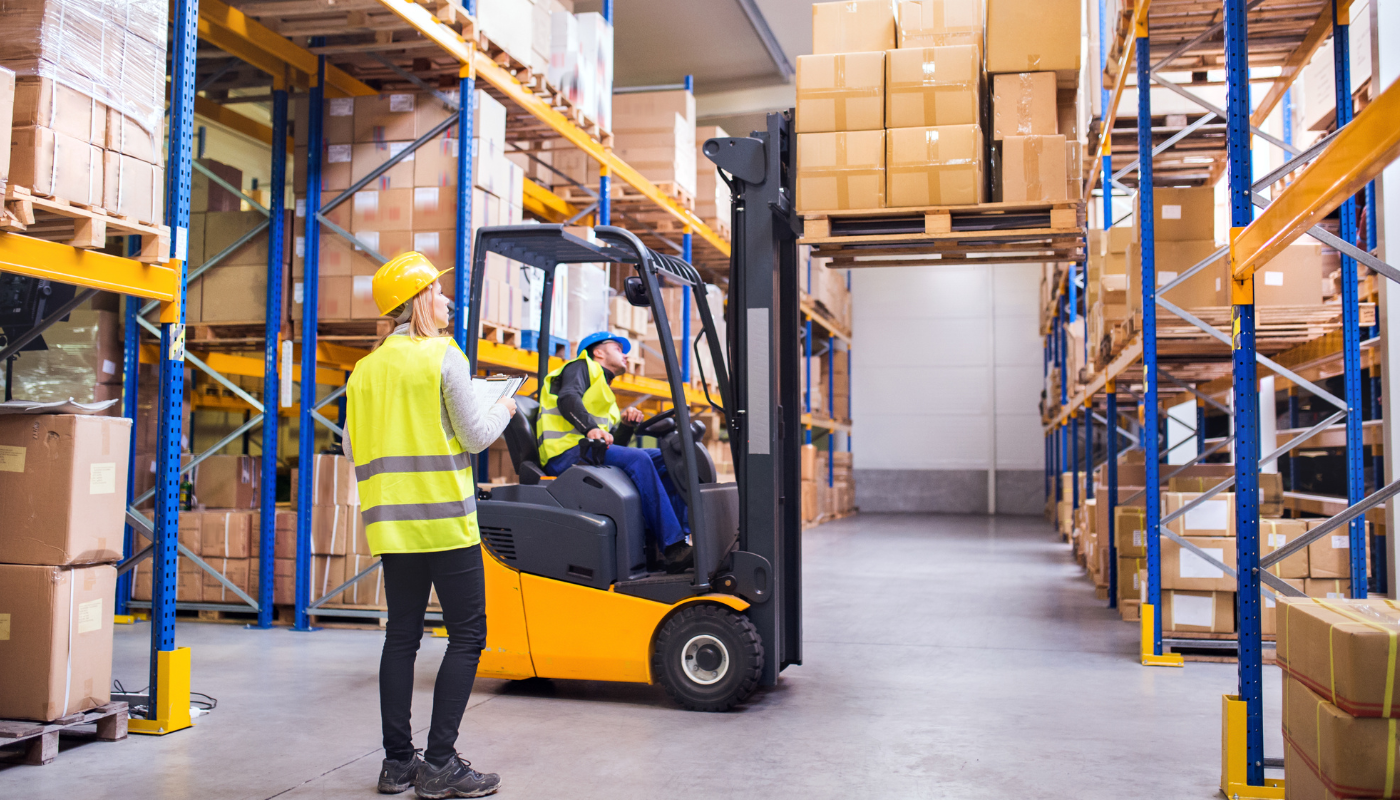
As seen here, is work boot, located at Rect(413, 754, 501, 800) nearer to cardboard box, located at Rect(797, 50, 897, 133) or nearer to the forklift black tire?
the forklift black tire

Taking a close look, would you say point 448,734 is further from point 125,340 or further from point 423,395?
point 125,340

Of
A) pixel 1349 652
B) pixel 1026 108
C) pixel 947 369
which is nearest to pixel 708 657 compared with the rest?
pixel 1349 652

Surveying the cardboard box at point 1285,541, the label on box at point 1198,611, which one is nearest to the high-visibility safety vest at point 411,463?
the label on box at point 1198,611

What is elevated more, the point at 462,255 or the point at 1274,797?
the point at 462,255

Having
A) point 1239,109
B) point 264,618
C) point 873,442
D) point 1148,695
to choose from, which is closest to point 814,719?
point 1148,695

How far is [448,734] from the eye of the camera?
3.46 metres

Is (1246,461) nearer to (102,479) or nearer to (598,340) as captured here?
(598,340)

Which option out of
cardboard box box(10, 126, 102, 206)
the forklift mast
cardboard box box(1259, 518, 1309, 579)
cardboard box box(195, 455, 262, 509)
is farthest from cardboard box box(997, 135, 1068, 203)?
cardboard box box(195, 455, 262, 509)

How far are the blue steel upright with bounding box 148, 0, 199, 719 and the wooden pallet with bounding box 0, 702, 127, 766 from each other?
0.17m

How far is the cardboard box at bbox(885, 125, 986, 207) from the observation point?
5000mm

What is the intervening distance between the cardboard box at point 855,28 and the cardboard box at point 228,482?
510 cm

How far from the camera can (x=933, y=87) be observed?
5129 mm

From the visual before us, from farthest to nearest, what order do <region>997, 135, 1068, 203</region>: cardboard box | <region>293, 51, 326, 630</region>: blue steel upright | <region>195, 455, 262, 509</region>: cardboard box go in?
<region>195, 455, 262, 509</region>: cardboard box
<region>293, 51, 326, 630</region>: blue steel upright
<region>997, 135, 1068, 203</region>: cardboard box

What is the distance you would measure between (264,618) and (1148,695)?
5439 mm
